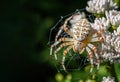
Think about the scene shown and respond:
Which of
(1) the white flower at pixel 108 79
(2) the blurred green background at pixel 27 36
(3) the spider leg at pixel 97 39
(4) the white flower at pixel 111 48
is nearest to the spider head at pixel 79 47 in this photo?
(3) the spider leg at pixel 97 39

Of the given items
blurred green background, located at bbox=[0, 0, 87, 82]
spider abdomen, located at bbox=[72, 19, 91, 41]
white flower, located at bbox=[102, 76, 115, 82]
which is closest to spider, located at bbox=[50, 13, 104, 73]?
spider abdomen, located at bbox=[72, 19, 91, 41]

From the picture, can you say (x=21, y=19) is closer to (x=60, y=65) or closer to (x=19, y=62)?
(x=19, y=62)

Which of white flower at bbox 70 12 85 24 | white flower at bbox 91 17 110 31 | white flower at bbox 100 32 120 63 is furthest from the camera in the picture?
white flower at bbox 70 12 85 24

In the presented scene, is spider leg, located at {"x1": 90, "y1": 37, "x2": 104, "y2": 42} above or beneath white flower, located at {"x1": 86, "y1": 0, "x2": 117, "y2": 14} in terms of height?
beneath

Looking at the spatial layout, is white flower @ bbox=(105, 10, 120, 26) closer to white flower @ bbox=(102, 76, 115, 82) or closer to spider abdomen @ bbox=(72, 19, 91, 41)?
spider abdomen @ bbox=(72, 19, 91, 41)

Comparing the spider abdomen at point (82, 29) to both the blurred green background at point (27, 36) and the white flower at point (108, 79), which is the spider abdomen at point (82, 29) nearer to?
the white flower at point (108, 79)

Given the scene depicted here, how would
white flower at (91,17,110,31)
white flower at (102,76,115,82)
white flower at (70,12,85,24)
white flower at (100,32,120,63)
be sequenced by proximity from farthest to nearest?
white flower at (70,12,85,24)
white flower at (91,17,110,31)
white flower at (100,32,120,63)
white flower at (102,76,115,82)
